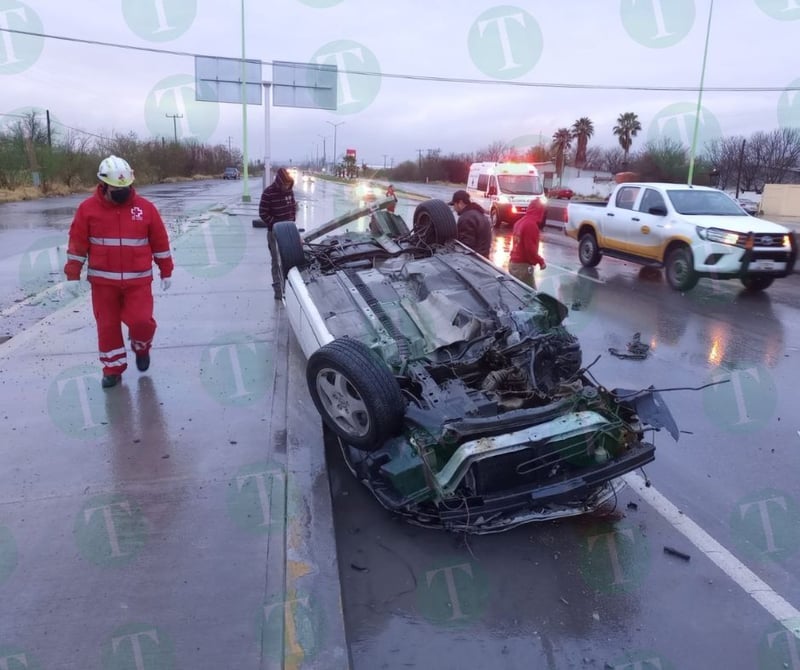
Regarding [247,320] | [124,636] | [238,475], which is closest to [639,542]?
[238,475]

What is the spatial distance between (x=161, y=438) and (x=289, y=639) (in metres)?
1.99

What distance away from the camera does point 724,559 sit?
321 cm

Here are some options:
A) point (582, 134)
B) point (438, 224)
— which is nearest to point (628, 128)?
point (582, 134)

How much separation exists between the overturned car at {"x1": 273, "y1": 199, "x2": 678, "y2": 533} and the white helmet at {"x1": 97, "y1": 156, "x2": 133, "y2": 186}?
1.46 m

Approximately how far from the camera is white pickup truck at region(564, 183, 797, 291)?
31.7 ft

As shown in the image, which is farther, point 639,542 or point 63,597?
point 639,542

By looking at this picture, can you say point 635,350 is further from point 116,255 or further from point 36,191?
point 36,191

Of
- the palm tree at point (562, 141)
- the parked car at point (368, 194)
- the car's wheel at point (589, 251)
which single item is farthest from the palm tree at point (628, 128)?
the car's wheel at point (589, 251)

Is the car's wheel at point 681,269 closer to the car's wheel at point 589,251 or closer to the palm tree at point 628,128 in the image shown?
the car's wheel at point 589,251

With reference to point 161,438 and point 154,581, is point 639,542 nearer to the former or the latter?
point 154,581

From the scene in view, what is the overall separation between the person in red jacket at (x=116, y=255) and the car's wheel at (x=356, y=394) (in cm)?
196

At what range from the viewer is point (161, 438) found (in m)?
4.00

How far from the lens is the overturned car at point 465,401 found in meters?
3.04

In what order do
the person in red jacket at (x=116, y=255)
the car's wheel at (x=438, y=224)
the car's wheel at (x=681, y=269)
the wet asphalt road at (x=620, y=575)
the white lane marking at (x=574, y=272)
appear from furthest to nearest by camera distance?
the white lane marking at (x=574, y=272) < the car's wheel at (x=681, y=269) < the car's wheel at (x=438, y=224) < the person in red jacket at (x=116, y=255) < the wet asphalt road at (x=620, y=575)
